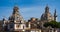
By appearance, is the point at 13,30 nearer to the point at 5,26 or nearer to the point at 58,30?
the point at 5,26

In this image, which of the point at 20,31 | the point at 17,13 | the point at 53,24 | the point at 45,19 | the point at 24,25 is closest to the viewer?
the point at 20,31

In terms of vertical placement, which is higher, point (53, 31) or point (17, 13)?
point (17, 13)

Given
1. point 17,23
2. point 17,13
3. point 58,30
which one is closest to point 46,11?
point 17,13

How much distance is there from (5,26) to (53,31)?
1099 cm

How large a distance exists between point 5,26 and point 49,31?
33.6ft

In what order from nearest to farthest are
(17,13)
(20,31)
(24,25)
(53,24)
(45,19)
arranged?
1. (20,31)
2. (24,25)
3. (53,24)
4. (17,13)
5. (45,19)

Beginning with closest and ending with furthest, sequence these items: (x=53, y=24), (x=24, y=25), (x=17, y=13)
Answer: (x=24, y=25) → (x=53, y=24) → (x=17, y=13)

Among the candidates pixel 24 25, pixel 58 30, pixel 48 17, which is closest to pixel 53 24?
pixel 58 30

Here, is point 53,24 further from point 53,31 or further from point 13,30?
point 13,30

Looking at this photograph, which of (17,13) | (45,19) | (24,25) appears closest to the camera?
(24,25)

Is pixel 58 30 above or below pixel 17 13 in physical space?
below

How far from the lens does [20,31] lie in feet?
151

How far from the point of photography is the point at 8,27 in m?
50.5

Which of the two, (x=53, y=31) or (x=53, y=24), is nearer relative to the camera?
(x=53, y=31)
